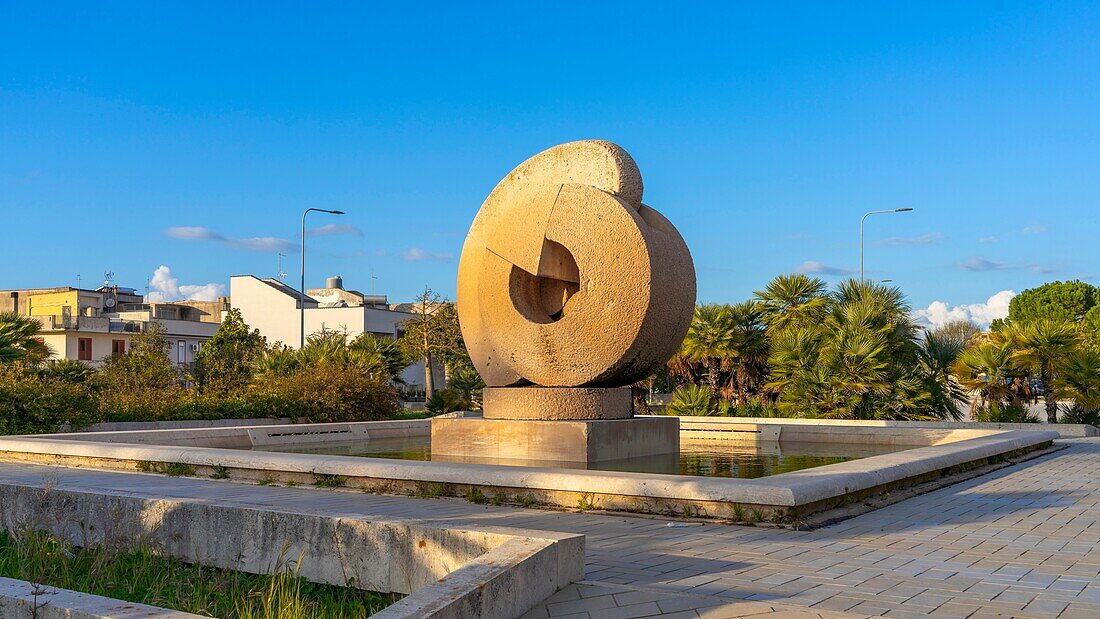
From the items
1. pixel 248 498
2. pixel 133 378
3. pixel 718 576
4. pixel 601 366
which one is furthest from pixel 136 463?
pixel 133 378

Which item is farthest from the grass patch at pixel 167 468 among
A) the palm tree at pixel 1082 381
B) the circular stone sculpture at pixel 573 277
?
the palm tree at pixel 1082 381

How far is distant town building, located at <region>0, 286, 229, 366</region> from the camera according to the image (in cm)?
5566

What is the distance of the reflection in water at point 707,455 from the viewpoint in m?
11.5

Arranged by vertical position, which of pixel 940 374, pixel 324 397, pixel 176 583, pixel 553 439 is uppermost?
pixel 940 374

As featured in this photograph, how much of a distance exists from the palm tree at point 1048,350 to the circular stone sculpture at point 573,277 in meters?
13.5

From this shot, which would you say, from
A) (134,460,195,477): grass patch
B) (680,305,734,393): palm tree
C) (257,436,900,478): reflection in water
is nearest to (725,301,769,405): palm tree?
(680,305,734,393): palm tree

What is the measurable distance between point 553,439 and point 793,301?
62.9 feet

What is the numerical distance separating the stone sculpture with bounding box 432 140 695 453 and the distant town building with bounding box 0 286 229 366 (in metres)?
40.3

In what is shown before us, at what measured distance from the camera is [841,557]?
258 inches

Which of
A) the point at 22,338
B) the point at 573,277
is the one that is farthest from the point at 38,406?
the point at 22,338

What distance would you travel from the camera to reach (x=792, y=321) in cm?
2788

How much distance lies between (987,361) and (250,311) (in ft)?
163

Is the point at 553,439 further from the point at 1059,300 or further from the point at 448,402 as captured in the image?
the point at 1059,300

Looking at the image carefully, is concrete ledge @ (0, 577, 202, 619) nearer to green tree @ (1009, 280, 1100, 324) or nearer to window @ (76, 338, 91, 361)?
window @ (76, 338, 91, 361)
